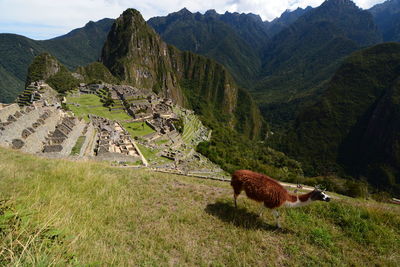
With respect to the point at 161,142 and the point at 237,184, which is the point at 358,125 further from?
the point at 237,184

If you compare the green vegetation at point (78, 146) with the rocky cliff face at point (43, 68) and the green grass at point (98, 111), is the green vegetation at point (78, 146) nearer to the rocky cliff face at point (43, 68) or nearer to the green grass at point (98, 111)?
the green grass at point (98, 111)

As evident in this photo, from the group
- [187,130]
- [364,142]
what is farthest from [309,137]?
[187,130]

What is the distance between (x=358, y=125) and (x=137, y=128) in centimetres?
15989

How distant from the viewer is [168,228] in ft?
16.6

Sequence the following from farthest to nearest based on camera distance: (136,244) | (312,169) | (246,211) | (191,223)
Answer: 1. (312,169)
2. (246,211)
3. (191,223)
4. (136,244)

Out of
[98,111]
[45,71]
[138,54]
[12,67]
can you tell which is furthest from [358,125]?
[12,67]

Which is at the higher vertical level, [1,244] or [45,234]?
[1,244]

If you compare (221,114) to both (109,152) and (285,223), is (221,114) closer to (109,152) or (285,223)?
(109,152)

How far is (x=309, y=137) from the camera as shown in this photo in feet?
452

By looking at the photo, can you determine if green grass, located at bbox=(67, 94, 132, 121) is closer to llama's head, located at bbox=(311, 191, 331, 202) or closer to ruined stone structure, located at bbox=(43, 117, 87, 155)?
ruined stone structure, located at bbox=(43, 117, 87, 155)

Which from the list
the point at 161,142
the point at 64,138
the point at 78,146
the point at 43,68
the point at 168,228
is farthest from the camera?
the point at 43,68

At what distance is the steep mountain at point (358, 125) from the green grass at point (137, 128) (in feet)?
304

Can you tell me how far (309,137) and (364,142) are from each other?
35.5 metres

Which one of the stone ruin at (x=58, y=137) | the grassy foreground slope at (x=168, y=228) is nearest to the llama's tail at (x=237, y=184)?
the grassy foreground slope at (x=168, y=228)
